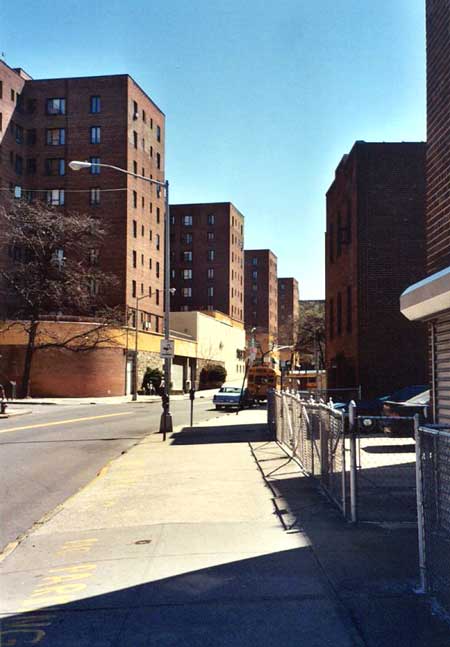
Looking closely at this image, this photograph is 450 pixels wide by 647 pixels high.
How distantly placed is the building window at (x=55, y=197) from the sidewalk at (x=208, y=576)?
58365 mm

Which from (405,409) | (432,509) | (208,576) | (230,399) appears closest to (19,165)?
(230,399)

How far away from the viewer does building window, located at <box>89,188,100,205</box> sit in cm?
6512

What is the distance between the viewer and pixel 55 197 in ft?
220

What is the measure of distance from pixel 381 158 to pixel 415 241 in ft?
10.6

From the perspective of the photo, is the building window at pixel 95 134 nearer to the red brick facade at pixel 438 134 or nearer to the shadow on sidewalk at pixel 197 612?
the red brick facade at pixel 438 134

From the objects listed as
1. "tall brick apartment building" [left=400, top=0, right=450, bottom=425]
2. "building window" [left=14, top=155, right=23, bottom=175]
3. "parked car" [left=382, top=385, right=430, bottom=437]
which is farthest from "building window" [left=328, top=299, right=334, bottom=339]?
"building window" [left=14, top=155, right=23, bottom=175]

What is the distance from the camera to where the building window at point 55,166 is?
67000mm

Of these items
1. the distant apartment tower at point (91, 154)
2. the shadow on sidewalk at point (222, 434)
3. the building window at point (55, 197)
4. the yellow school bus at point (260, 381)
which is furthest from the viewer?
the building window at point (55, 197)

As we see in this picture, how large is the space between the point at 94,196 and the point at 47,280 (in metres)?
12.2

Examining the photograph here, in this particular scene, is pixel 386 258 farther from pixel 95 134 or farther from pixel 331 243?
pixel 95 134

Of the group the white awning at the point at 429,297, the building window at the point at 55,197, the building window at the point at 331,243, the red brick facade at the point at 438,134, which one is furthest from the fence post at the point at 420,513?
the building window at the point at 55,197

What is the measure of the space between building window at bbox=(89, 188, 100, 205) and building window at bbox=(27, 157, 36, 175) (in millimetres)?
6814

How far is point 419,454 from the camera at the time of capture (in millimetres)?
5836

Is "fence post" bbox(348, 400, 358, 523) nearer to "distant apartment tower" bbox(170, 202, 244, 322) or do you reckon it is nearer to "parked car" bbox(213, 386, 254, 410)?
"parked car" bbox(213, 386, 254, 410)
